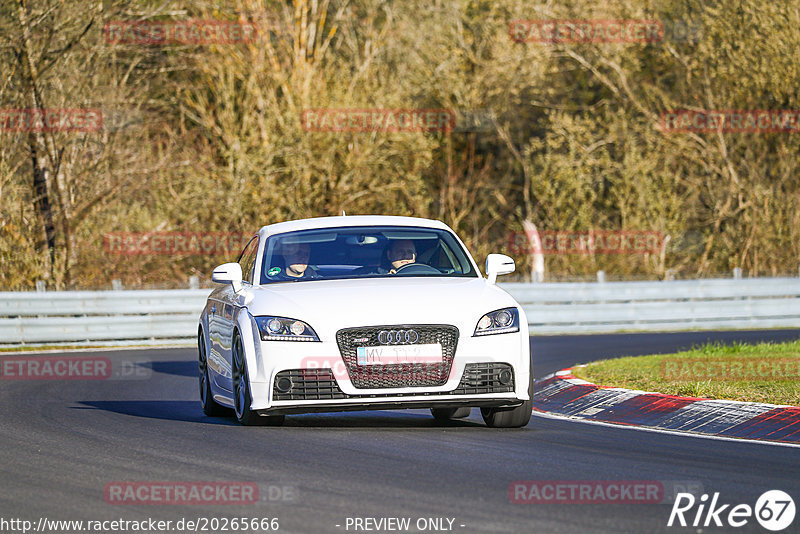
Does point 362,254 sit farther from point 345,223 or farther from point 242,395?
point 242,395

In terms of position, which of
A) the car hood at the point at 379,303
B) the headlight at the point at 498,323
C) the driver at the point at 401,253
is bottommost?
the headlight at the point at 498,323

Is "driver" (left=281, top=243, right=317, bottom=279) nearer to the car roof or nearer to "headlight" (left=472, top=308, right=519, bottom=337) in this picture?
the car roof

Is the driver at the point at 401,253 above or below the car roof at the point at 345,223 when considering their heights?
below

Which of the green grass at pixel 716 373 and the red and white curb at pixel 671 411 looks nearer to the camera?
the red and white curb at pixel 671 411

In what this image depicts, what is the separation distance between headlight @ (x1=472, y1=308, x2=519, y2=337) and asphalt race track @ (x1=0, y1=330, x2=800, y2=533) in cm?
77

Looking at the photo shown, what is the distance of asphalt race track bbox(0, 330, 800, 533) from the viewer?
6.97 m

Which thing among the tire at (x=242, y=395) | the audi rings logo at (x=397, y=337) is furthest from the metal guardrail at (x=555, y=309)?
the audi rings logo at (x=397, y=337)

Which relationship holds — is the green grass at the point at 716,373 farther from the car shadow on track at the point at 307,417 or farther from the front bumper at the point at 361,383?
the front bumper at the point at 361,383

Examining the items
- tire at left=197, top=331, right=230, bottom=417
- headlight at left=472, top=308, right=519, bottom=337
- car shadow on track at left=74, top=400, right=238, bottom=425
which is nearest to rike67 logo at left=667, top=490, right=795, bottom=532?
headlight at left=472, top=308, right=519, bottom=337

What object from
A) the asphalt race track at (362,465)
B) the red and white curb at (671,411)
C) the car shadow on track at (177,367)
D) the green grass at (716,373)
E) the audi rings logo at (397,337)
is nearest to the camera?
the asphalt race track at (362,465)

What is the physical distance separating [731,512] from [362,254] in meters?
5.16

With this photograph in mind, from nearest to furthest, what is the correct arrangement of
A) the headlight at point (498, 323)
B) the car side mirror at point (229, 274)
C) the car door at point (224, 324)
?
the headlight at point (498, 323) < the car door at point (224, 324) < the car side mirror at point (229, 274)

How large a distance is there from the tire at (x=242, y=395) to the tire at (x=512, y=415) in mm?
1631

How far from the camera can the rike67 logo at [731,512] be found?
6.64m
